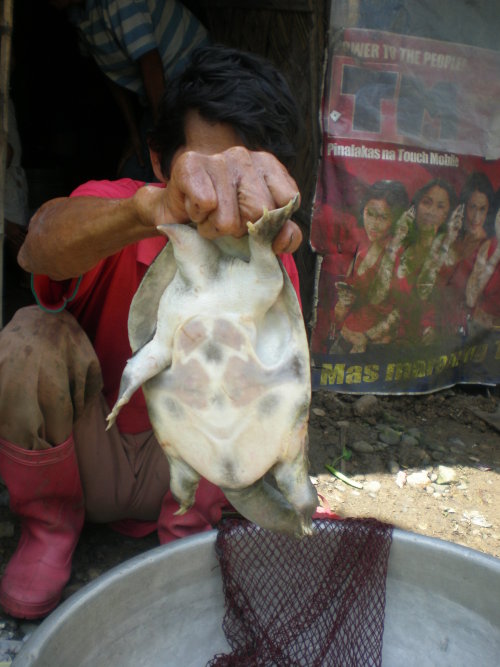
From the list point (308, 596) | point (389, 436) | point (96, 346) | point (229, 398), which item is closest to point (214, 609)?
point (308, 596)

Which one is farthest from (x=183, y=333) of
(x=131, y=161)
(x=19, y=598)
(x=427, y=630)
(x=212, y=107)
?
(x=131, y=161)

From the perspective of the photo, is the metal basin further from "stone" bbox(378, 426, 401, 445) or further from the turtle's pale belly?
"stone" bbox(378, 426, 401, 445)

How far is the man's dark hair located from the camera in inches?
61.1

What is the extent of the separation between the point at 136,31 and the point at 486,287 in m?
1.88

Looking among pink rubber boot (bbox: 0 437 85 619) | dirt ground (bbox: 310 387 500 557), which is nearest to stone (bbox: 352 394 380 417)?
dirt ground (bbox: 310 387 500 557)

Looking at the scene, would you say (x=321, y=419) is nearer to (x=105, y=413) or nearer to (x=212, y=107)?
(x=105, y=413)

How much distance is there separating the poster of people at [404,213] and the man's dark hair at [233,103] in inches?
42.6

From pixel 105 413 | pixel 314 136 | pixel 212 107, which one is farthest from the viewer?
pixel 314 136

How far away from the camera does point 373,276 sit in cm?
304

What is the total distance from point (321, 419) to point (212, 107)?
177 cm

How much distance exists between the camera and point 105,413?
75.9 inches

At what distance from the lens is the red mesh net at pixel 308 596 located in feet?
5.90

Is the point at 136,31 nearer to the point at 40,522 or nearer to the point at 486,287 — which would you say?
the point at 486,287

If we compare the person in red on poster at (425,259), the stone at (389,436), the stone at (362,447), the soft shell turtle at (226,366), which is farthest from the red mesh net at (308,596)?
the person in red on poster at (425,259)
